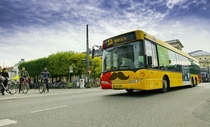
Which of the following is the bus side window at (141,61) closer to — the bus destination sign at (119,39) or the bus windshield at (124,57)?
the bus windshield at (124,57)

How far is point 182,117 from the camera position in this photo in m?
4.17

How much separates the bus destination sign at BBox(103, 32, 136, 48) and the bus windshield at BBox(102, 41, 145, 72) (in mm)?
224

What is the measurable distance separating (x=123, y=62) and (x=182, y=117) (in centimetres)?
491

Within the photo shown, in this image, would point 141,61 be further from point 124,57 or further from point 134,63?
point 124,57

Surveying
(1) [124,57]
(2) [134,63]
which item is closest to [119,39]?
(1) [124,57]

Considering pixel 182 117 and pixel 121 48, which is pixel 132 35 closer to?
pixel 121 48

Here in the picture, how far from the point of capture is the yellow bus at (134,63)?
8.31m

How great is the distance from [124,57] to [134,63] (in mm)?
665

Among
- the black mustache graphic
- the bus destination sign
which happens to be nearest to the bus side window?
the black mustache graphic

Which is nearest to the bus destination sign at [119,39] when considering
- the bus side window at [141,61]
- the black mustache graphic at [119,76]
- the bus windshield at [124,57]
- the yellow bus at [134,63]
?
the yellow bus at [134,63]

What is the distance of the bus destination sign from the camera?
29.6 feet

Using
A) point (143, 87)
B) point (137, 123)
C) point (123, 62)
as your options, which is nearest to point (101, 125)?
point (137, 123)

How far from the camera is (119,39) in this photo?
9.51 metres

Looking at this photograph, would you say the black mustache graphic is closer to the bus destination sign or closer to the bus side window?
the bus side window
